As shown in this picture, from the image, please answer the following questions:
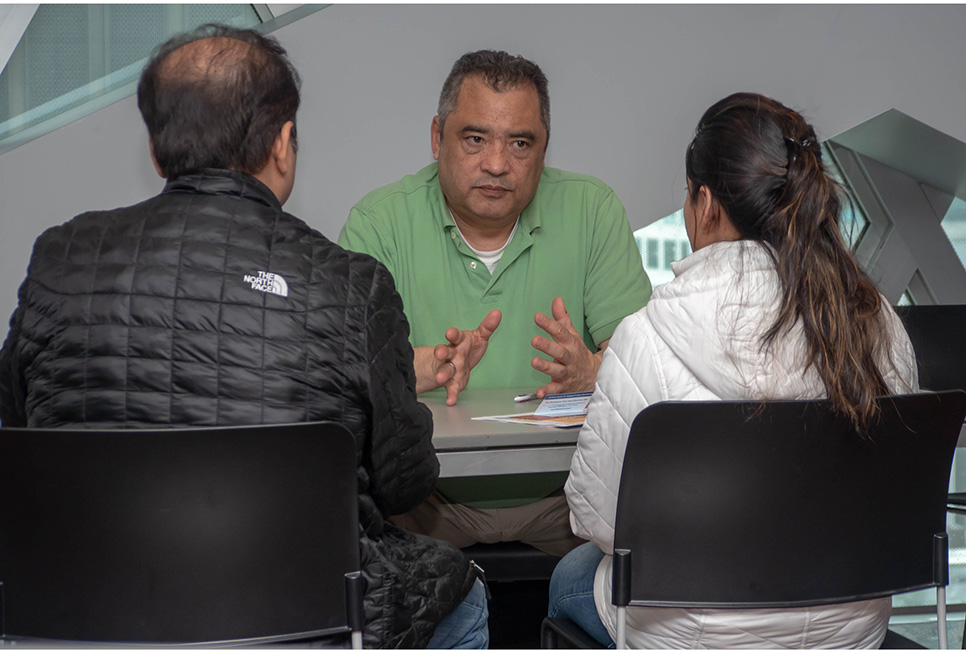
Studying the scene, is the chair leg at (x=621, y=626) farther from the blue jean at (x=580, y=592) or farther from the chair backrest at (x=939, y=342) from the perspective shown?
the chair backrest at (x=939, y=342)

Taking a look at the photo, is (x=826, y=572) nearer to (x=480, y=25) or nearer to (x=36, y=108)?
(x=480, y=25)

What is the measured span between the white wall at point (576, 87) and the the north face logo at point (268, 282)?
6.02ft

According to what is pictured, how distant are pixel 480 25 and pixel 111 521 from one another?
236 cm

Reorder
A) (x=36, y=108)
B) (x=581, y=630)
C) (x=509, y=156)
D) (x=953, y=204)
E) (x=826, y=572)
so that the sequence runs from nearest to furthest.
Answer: (x=826, y=572) → (x=581, y=630) → (x=509, y=156) → (x=36, y=108) → (x=953, y=204)

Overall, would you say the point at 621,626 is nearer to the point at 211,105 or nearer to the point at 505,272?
the point at 211,105

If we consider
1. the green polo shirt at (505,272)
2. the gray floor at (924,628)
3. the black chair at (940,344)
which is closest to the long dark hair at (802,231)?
the green polo shirt at (505,272)

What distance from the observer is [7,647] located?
100 cm

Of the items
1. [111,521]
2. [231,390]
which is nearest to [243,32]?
[231,390]

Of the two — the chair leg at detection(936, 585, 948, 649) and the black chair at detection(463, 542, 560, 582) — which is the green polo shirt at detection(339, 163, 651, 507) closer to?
the black chair at detection(463, 542, 560, 582)

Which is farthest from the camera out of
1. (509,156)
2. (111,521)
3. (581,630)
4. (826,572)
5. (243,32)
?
(509,156)

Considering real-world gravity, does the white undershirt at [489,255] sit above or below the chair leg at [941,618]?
above

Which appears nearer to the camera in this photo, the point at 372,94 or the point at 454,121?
the point at 454,121

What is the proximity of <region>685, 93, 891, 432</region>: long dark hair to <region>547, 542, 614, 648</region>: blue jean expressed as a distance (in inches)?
19.4

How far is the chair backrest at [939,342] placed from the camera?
2305 millimetres
